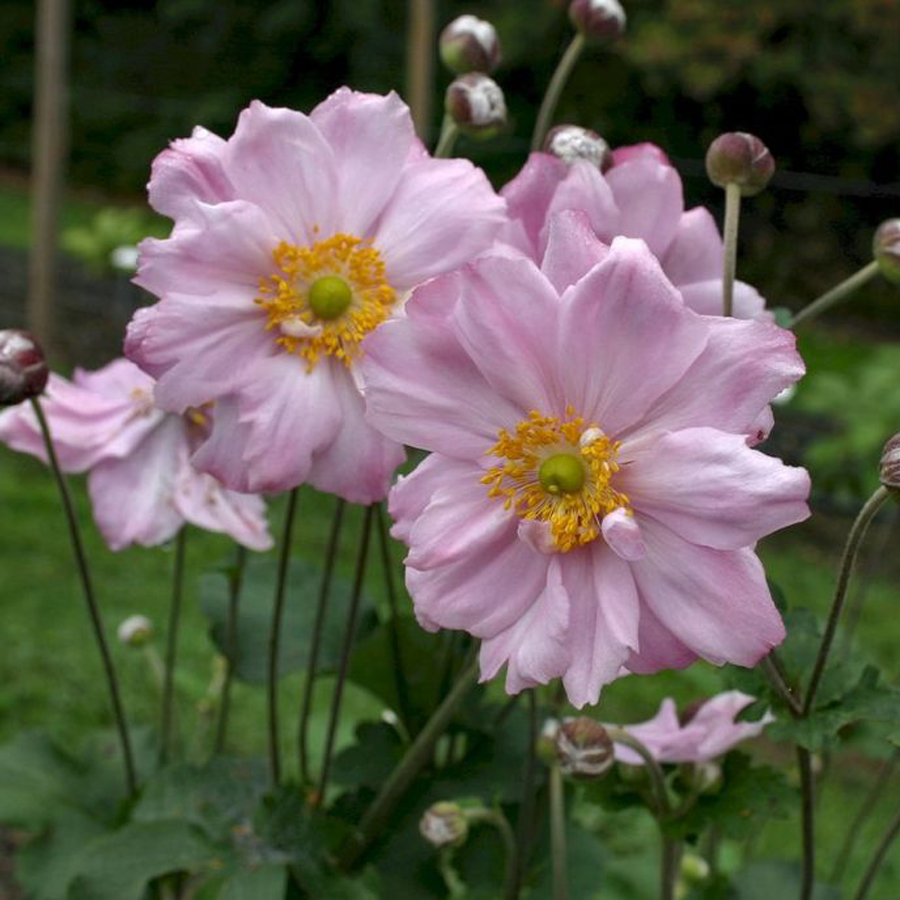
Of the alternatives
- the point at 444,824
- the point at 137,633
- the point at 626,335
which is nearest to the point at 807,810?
the point at 444,824

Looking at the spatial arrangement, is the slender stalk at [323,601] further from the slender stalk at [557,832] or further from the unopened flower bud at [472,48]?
the unopened flower bud at [472,48]

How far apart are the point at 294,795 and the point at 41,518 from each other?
2.61 meters

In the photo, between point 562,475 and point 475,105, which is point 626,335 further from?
point 475,105

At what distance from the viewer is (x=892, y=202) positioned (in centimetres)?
615

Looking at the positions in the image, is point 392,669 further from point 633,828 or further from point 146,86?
point 146,86

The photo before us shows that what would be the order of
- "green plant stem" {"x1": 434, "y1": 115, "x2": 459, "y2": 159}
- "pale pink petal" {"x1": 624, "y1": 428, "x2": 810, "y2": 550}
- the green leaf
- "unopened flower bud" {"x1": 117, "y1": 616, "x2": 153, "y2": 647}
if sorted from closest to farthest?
"pale pink petal" {"x1": 624, "y1": 428, "x2": 810, "y2": 550} → "green plant stem" {"x1": 434, "y1": 115, "x2": 459, "y2": 159} → the green leaf → "unopened flower bud" {"x1": 117, "y1": 616, "x2": 153, "y2": 647}

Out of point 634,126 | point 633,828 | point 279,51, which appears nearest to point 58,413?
point 633,828

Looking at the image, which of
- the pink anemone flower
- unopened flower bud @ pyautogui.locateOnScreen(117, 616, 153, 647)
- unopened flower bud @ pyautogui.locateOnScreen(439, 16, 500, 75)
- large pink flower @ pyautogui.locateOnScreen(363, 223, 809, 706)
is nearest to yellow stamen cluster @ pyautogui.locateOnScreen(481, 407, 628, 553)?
large pink flower @ pyautogui.locateOnScreen(363, 223, 809, 706)

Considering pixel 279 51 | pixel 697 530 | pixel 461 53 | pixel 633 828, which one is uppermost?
pixel 461 53

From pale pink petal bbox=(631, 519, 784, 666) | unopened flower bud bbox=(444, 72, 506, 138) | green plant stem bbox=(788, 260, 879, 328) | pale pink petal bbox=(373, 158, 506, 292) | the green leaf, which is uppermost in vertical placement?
unopened flower bud bbox=(444, 72, 506, 138)

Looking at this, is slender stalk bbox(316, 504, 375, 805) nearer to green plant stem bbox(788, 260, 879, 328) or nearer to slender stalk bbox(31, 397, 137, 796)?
slender stalk bbox(31, 397, 137, 796)

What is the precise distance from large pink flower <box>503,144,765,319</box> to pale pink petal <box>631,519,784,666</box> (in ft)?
0.57

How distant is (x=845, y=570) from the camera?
0.70 metres

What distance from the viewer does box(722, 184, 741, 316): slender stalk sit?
0.72 metres
